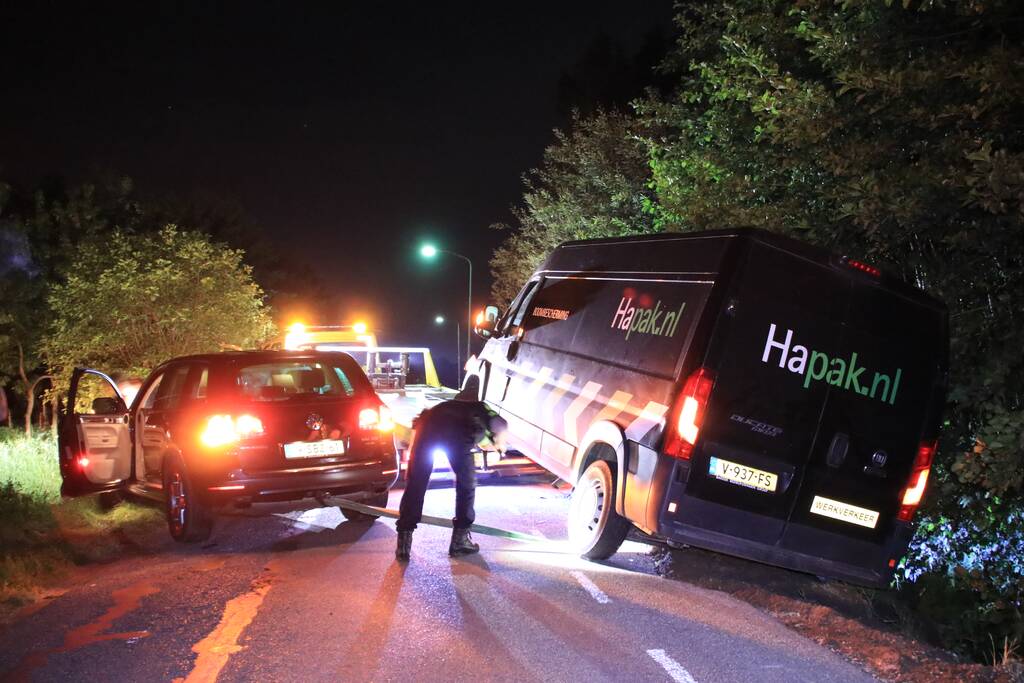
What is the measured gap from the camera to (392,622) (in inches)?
206

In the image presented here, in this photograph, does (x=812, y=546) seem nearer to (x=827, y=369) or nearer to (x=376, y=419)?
(x=827, y=369)

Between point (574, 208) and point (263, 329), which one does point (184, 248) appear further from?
point (574, 208)

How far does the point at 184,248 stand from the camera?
15.0 metres

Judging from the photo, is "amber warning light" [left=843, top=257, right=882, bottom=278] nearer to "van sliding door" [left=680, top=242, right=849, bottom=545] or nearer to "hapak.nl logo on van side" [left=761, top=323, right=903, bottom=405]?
"van sliding door" [left=680, top=242, right=849, bottom=545]

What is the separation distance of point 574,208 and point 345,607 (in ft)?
44.5

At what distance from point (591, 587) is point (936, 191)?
155 inches

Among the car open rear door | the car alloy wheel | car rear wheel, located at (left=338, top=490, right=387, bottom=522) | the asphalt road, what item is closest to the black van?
the asphalt road

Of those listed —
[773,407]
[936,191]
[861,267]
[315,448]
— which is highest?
[936,191]

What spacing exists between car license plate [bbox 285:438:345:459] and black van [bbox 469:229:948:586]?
2.37 meters

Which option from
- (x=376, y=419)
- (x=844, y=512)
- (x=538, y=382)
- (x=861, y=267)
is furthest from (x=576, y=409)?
(x=861, y=267)

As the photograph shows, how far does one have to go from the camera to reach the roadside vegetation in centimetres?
606

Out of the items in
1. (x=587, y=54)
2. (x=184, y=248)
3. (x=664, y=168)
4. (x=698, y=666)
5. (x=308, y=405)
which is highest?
(x=587, y=54)

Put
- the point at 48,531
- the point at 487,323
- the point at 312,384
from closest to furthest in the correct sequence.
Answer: the point at 48,531 → the point at 312,384 → the point at 487,323

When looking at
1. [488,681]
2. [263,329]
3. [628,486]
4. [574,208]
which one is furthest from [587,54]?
[488,681]
